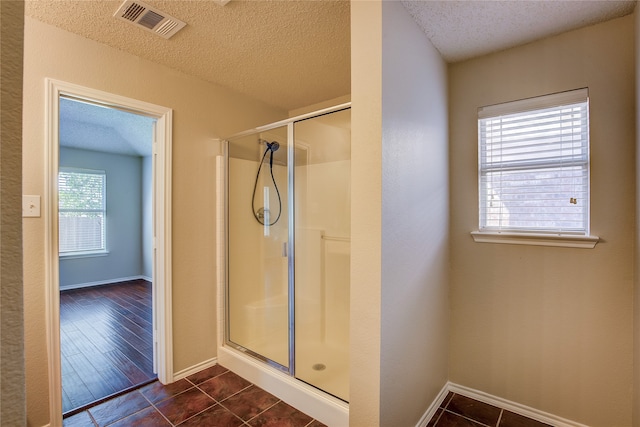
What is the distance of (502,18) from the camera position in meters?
1.70

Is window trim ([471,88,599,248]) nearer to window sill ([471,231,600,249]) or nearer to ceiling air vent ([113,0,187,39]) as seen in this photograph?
window sill ([471,231,600,249])

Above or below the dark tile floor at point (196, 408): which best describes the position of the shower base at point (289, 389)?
above

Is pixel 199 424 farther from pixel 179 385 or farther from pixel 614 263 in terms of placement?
pixel 614 263

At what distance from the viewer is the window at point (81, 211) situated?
5.04 m

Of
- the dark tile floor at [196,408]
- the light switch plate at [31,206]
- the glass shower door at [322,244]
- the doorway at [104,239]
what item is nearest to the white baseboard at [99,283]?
the doorway at [104,239]

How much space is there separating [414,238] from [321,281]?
1.21 m

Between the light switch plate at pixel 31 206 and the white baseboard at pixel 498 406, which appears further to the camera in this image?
the white baseboard at pixel 498 406

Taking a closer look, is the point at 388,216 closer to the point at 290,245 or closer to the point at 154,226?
the point at 290,245

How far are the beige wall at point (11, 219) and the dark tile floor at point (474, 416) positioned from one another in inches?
85.2

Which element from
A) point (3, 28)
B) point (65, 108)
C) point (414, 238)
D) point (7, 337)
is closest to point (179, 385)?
point (414, 238)

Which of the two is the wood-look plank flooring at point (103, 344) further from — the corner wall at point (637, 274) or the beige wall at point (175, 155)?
the corner wall at point (637, 274)

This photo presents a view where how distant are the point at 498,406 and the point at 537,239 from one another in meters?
1.18

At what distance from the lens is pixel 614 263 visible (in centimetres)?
172

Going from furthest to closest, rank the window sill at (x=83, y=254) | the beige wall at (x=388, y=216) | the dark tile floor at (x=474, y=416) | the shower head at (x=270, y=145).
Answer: the window sill at (x=83, y=254)
the shower head at (x=270, y=145)
the dark tile floor at (x=474, y=416)
the beige wall at (x=388, y=216)
